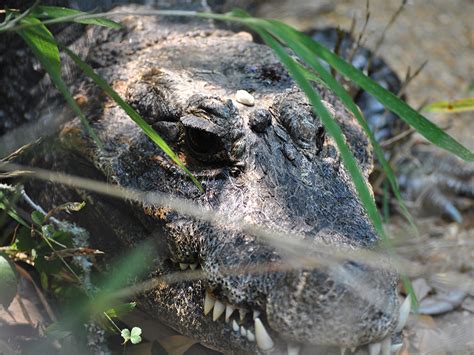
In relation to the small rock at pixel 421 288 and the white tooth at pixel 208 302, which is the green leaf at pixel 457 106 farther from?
the white tooth at pixel 208 302

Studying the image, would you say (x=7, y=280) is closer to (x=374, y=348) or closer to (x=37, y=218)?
(x=37, y=218)

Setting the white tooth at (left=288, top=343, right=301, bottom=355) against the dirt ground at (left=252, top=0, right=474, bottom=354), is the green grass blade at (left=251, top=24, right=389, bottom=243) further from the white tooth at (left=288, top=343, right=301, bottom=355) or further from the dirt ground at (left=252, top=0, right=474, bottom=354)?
the dirt ground at (left=252, top=0, right=474, bottom=354)

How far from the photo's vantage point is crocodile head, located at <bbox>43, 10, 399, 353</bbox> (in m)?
2.25

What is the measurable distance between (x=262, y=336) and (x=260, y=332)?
0.01m

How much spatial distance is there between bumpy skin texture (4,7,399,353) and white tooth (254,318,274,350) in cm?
3

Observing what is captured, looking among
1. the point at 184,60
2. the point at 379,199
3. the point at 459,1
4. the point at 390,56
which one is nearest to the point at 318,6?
the point at 390,56

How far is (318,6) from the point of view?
6582 millimetres

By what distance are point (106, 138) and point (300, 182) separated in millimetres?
952

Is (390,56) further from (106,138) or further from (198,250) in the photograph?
(198,250)

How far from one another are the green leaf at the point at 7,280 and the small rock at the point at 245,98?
43.7 inches

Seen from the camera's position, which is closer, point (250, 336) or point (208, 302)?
point (250, 336)

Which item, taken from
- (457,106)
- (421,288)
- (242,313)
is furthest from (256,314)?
(457,106)

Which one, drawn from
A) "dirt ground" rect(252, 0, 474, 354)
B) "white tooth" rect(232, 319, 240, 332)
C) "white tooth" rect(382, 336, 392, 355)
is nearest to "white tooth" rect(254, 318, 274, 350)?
"white tooth" rect(232, 319, 240, 332)

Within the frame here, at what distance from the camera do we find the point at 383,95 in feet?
7.20
